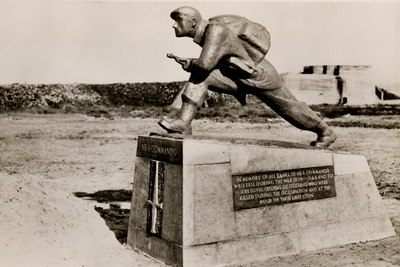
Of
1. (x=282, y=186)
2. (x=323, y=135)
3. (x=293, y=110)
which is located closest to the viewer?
(x=282, y=186)

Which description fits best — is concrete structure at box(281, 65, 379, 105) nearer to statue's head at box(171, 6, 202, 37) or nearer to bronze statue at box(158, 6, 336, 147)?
bronze statue at box(158, 6, 336, 147)

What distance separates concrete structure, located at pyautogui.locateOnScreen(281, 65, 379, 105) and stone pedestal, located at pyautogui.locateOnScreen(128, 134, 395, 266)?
14.3 metres

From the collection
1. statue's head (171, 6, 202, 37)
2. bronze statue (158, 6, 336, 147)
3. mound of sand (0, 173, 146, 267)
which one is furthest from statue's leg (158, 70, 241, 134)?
mound of sand (0, 173, 146, 267)

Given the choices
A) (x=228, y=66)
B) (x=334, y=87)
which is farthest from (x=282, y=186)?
(x=334, y=87)

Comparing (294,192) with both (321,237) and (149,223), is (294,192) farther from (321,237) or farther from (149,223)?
(149,223)

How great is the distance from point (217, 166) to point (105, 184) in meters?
5.82

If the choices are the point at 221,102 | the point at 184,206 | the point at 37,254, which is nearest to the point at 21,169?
the point at 37,254

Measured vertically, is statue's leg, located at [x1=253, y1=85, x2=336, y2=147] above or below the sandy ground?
above

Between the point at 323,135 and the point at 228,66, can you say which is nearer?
the point at 228,66

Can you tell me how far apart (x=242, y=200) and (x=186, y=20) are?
6.60 ft

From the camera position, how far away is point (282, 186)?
5.01 meters

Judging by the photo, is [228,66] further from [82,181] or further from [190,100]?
[82,181]

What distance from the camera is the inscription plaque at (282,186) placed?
15.6 ft

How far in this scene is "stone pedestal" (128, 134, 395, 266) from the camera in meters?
4.48
